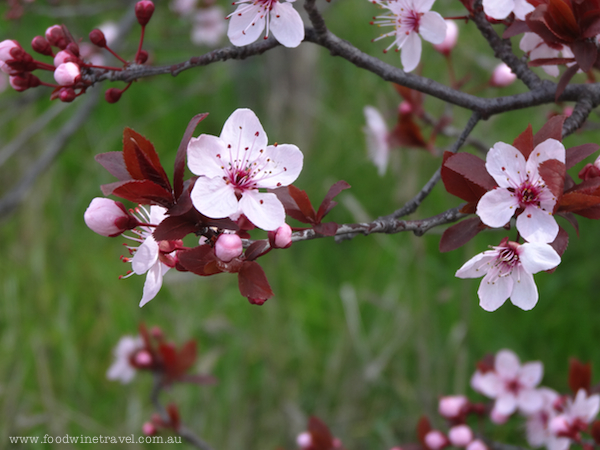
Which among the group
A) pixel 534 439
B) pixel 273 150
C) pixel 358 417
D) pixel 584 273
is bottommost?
pixel 358 417

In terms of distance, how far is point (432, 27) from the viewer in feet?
2.97

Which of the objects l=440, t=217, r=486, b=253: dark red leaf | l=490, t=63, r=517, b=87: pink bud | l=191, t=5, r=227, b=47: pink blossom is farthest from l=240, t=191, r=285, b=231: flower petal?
l=191, t=5, r=227, b=47: pink blossom

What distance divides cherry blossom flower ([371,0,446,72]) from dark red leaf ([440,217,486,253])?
0.34 metres

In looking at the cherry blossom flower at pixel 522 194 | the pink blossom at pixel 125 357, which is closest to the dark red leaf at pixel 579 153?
the cherry blossom flower at pixel 522 194

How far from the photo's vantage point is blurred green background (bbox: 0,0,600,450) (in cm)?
189

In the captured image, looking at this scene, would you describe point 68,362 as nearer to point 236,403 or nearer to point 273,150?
point 236,403

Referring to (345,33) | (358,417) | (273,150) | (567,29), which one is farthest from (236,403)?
(345,33)

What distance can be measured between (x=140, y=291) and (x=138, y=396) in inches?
20.9

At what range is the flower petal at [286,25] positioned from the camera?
0.76 meters

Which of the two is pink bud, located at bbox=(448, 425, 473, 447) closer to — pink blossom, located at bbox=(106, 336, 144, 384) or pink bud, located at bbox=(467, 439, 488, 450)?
pink bud, located at bbox=(467, 439, 488, 450)

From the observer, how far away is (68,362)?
6.64 feet

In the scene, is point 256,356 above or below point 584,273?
below

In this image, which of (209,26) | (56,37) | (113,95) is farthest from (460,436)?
(209,26)

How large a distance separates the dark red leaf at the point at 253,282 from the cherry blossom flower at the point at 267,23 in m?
0.32
